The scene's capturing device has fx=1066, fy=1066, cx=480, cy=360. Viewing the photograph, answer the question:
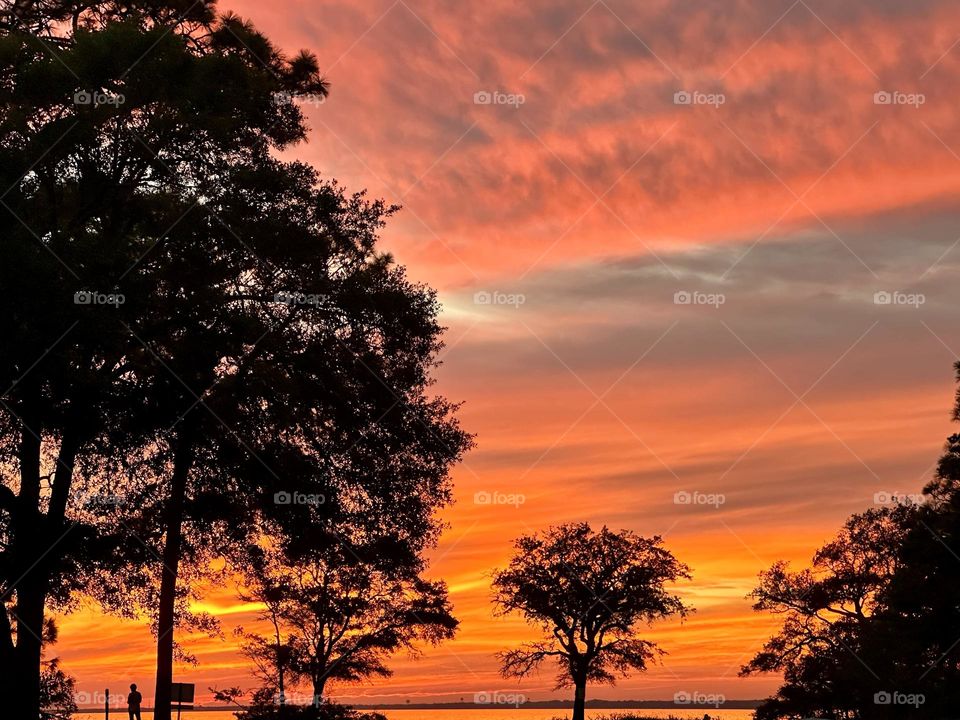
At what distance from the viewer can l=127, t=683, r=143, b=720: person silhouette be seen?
1630 inches

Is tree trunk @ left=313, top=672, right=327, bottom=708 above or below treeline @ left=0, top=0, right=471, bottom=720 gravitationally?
below

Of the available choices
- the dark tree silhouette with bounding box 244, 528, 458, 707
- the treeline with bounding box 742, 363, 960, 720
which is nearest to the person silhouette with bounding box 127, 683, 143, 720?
the dark tree silhouette with bounding box 244, 528, 458, 707

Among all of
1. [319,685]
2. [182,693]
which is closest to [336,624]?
[319,685]

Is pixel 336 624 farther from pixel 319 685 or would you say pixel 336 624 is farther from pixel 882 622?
pixel 882 622

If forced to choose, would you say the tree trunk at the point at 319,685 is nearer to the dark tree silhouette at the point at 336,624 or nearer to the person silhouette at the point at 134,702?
the dark tree silhouette at the point at 336,624

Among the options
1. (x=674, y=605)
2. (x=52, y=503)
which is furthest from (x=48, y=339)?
(x=674, y=605)

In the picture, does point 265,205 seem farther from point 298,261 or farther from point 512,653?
point 512,653

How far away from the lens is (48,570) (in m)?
28.6

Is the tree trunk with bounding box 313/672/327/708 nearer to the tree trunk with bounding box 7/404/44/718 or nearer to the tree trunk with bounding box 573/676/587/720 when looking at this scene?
the tree trunk with bounding box 573/676/587/720

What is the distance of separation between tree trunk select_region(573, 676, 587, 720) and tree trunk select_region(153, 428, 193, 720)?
2953 cm

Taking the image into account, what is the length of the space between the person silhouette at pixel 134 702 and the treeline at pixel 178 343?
30.0 feet

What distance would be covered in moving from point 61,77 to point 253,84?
18.8 feet

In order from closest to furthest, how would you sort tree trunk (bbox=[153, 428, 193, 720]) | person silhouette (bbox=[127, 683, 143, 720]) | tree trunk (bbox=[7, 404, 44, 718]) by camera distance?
1. tree trunk (bbox=[7, 404, 44, 718])
2. tree trunk (bbox=[153, 428, 193, 720])
3. person silhouette (bbox=[127, 683, 143, 720])

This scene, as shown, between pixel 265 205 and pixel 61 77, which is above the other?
pixel 61 77
